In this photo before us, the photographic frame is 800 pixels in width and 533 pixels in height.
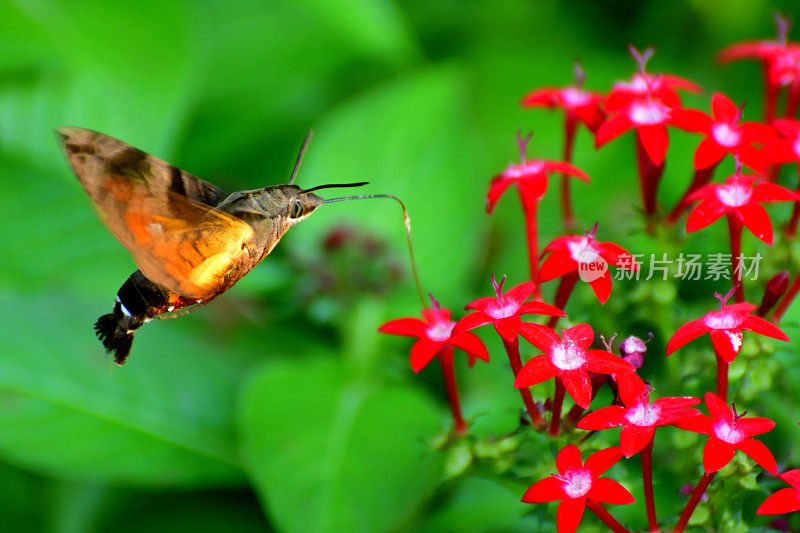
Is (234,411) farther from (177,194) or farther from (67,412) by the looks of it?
(177,194)

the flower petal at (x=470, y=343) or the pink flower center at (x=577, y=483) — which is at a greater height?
the flower petal at (x=470, y=343)

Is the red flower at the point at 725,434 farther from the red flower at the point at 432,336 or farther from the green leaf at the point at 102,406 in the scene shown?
the green leaf at the point at 102,406

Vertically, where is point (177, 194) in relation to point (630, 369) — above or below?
above

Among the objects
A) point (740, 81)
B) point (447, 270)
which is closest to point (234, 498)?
point (447, 270)

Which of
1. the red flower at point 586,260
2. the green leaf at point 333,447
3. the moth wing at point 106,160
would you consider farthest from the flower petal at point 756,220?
the moth wing at point 106,160

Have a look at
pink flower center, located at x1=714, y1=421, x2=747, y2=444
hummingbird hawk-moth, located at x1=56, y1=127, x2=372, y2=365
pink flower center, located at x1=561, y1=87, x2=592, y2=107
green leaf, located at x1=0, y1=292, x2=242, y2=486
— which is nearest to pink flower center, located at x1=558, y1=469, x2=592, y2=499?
pink flower center, located at x1=714, y1=421, x2=747, y2=444
